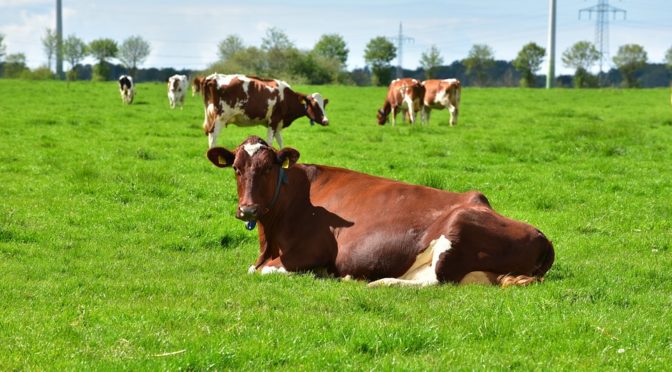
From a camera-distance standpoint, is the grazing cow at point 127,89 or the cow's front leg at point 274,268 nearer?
the cow's front leg at point 274,268

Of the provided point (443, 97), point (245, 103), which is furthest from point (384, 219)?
point (443, 97)

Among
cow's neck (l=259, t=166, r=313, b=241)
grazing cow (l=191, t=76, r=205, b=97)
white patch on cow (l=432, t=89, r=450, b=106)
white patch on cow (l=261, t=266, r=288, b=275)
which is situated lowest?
white patch on cow (l=261, t=266, r=288, b=275)

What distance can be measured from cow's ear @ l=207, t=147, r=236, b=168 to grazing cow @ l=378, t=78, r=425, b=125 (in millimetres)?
20956

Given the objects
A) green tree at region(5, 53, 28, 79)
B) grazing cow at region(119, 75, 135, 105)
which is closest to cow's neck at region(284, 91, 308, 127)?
grazing cow at region(119, 75, 135, 105)

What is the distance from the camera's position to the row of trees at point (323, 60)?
262 feet

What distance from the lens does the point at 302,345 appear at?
5441 millimetres

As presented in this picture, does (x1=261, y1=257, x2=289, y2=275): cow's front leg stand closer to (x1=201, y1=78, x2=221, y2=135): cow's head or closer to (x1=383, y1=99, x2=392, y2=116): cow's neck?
(x1=201, y1=78, x2=221, y2=135): cow's head

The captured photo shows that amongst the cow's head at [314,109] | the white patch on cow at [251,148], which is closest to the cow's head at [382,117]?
the cow's head at [314,109]

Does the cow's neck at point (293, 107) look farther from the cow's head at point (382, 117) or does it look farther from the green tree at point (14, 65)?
the green tree at point (14, 65)

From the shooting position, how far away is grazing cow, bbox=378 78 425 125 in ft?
96.1

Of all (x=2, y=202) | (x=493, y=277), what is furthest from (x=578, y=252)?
(x=2, y=202)

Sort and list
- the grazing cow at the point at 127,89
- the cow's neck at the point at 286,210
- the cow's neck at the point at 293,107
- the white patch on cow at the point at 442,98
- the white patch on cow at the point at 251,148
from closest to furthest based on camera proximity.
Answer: the white patch on cow at the point at 251,148, the cow's neck at the point at 286,210, the cow's neck at the point at 293,107, the white patch on cow at the point at 442,98, the grazing cow at the point at 127,89

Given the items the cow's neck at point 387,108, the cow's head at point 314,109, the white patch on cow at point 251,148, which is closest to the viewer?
the white patch on cow at point 251,148

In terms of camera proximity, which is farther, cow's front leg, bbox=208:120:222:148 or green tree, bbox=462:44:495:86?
green tree, bbox=462:44:495:86
